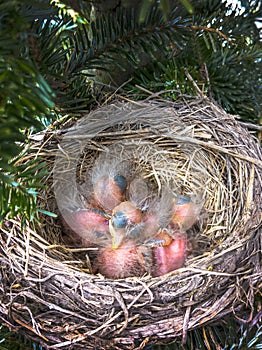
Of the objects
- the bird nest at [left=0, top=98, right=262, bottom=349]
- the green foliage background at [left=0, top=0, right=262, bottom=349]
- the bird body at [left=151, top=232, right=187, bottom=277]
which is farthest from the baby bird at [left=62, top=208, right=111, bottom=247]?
the green foliage background at [left=0, top=0, right=262, bottom=349]

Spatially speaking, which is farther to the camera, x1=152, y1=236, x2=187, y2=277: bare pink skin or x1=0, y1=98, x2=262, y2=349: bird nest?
x1=152, y1=236, x2=187, y2=277: bare pink skin

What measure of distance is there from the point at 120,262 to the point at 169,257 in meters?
0.10

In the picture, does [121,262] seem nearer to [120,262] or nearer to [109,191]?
[120,262]

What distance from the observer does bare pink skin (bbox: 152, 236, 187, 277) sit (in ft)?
3.18

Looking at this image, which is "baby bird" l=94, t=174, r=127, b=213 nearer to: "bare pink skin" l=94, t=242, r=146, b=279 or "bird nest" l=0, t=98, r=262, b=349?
"bird nest" l=0, t=98, r=262, b=349

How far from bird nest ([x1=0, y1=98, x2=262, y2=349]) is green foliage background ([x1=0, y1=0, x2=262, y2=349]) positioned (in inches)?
2.1

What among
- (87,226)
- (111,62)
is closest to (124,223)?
(87,226)

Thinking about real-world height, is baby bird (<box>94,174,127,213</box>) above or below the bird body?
above

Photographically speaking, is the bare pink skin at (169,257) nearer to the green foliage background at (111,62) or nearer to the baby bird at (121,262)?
the baby bird at (121,262)

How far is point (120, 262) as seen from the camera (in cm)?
101

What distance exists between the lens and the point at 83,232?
1075 mm

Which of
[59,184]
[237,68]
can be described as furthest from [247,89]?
[59,184]

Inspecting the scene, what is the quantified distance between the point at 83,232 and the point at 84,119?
25 centimetres

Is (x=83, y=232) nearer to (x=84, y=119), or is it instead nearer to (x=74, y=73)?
(x=84, y=119)
